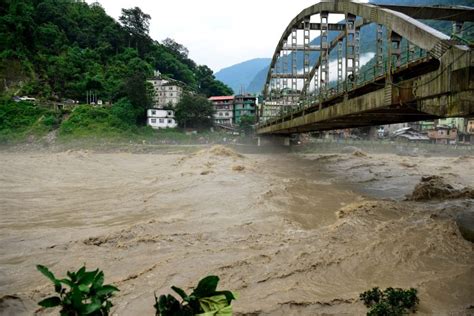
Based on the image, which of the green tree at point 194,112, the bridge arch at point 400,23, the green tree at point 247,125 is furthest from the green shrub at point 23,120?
the bridge arch at point 400,23

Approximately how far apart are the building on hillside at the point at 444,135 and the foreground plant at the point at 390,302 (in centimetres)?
5885

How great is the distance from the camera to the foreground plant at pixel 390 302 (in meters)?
4.98

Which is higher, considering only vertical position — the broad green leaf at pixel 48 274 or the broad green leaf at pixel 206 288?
the broad green leaf at pixel 48 274

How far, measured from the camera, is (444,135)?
185 ft

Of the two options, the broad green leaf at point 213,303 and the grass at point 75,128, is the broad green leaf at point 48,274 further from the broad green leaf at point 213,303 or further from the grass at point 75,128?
the grass at point 75,128

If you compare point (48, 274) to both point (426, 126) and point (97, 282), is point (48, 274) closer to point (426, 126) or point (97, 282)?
point (97, 282)

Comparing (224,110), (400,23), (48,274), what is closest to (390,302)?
(48,274)

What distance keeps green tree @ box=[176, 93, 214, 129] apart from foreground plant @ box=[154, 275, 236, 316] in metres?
59.5

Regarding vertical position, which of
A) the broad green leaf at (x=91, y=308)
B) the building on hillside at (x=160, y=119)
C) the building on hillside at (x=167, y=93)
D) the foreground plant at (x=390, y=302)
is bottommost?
the foreground plant at (x=390, y=302)

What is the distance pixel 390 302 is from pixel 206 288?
14.9ft

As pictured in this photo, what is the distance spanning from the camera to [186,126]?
205 ft

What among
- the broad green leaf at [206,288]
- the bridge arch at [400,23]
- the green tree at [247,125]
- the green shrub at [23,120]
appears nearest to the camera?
the broad green leaf at [206,288]

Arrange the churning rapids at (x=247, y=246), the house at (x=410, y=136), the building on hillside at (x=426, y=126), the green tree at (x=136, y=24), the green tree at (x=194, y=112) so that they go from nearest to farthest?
the churning rapids at (x=247, y=246) → the house at (x=410, y=136) → the green tree at (x=194, y=112) → the building on hillside at (x=426, y=126) → the green tree at (x=136, y=24)

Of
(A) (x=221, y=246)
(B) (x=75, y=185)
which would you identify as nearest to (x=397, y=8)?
(A) (x=221, y=246)
